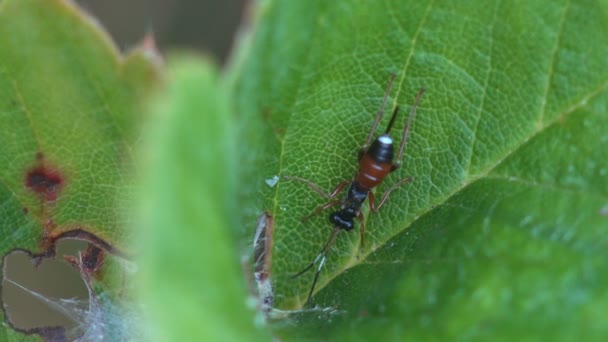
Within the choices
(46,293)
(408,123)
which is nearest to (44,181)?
(408,123)

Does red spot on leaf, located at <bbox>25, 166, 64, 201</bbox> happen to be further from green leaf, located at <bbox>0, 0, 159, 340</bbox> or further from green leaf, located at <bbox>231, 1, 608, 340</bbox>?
green leaf, located at <bbox>231, 1, 608, 340</bbox>

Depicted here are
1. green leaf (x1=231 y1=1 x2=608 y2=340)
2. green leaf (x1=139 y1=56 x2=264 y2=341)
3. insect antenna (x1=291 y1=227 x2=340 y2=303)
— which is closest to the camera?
green leaf (x1=139 y1=56 x2=264 y2=341)

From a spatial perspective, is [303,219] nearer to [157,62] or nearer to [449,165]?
A: [449,165]

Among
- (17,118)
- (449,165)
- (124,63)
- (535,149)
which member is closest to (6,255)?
(17,118)

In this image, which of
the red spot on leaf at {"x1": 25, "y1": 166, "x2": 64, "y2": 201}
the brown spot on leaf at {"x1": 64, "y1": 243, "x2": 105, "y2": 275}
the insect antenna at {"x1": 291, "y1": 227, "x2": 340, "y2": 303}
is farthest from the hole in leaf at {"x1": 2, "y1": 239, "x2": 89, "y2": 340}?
the insect antenna at {"x1": 291, "y1": 227, "x2": 340, "y2": 303}

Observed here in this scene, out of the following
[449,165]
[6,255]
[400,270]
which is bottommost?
[6,255]

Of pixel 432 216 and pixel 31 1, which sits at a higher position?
pixel 31 1

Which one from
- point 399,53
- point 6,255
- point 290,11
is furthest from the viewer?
point 6,255
